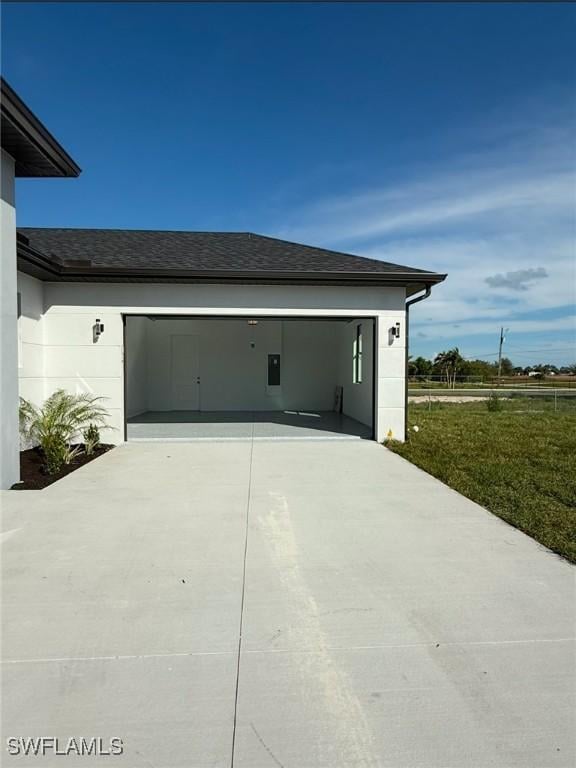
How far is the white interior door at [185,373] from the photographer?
15.8m

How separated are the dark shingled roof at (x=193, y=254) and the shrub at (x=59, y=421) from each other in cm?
258

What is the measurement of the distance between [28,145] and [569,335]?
57.1 metres

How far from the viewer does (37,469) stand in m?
6.98

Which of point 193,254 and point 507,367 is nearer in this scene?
point 193,254

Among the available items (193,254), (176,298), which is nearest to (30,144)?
(176,298)

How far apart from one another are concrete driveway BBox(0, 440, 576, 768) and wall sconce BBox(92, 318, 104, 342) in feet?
15.9

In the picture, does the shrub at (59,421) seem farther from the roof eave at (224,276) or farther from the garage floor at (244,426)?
the roof eave at (224,276)

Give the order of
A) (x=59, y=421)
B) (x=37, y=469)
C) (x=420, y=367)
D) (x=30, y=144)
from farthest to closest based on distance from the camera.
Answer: (x=420, y=367)
(x=59, y=421)
(x=37, y=469)
(x=30, y=144)

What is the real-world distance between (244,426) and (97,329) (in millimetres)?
4274

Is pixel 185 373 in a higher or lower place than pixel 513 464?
higher

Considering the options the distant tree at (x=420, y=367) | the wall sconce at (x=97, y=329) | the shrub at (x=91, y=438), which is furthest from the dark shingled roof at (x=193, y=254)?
the distant tree at (x=420, y=367)

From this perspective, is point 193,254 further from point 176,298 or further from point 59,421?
point 59,421

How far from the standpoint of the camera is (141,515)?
5.02 metres

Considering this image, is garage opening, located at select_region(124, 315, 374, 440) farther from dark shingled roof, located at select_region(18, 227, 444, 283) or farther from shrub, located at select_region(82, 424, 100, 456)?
shrub, located at select_region(82, 424, 100, 456)
